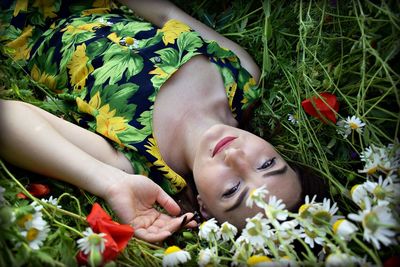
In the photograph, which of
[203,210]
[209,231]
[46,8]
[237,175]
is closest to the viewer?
[209,231]

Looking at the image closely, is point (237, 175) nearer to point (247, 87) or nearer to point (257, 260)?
point (257, 260)

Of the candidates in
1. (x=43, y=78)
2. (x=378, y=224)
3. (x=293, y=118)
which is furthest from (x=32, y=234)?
(x=293, y=118)

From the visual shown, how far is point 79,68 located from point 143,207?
49 cm

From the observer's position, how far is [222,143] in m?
1.27

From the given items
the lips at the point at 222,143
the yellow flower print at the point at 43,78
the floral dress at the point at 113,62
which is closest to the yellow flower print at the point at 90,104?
the floral dress at the point at 113,62

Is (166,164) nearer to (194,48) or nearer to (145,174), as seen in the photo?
(145,174)

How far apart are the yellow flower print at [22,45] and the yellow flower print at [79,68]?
177 millimetres

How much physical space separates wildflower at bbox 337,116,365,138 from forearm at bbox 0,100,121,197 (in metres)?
0.56

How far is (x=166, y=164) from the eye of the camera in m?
1.42

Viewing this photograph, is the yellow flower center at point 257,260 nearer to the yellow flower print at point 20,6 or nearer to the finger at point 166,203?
the finger at point 166,203

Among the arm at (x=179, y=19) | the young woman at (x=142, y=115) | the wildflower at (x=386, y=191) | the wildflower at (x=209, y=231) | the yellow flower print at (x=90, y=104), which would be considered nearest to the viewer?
the wildflower at (x=386, y=191)

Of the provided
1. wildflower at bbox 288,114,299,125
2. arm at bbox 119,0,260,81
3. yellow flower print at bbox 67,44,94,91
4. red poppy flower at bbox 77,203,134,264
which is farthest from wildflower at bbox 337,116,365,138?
yellow flower print at bbox 67,44,94,91

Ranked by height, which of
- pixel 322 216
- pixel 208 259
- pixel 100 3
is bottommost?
pixel 208 259

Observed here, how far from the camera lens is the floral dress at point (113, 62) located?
1.41m
